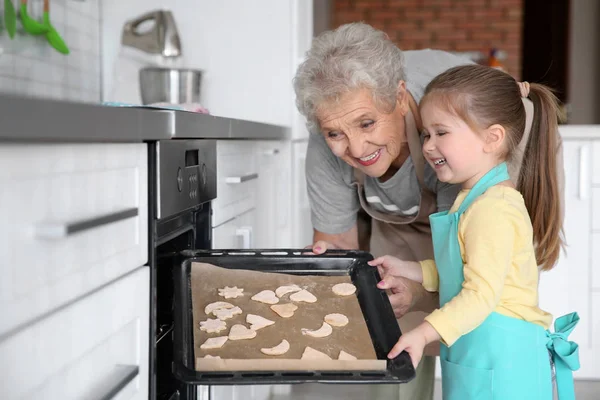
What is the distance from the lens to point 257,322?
1164 millimetres

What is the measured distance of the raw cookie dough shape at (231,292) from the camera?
49.1 inches

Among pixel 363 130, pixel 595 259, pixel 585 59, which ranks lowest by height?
pixel 595 259

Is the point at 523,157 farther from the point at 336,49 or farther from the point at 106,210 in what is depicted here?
the point at 106,210

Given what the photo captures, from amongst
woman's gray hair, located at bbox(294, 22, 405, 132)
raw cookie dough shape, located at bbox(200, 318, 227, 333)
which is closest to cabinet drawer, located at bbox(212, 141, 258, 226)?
woman's gray hair, located at bbox(294, 22, 405, 132)

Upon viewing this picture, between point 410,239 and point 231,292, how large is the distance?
78cm

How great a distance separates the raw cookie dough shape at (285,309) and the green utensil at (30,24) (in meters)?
1.22

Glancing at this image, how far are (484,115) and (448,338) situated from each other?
42cm

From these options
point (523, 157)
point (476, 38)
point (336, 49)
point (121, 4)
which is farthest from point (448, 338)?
point (476, 38)

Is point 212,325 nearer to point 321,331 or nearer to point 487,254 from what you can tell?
point 321,331

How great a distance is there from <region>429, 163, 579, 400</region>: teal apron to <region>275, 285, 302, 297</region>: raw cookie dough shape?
0.29 metres

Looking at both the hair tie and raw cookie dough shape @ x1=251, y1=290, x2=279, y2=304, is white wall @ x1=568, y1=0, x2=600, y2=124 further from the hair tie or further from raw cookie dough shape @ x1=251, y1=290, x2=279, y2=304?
raw cookie dough shape @ x1=251, y1=290, x2=279, y2=304

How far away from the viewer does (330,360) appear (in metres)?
0.97

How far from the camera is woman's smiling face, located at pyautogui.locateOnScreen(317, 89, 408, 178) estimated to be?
148 centimetres

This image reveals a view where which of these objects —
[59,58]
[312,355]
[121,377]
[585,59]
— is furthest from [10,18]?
[585,59]
